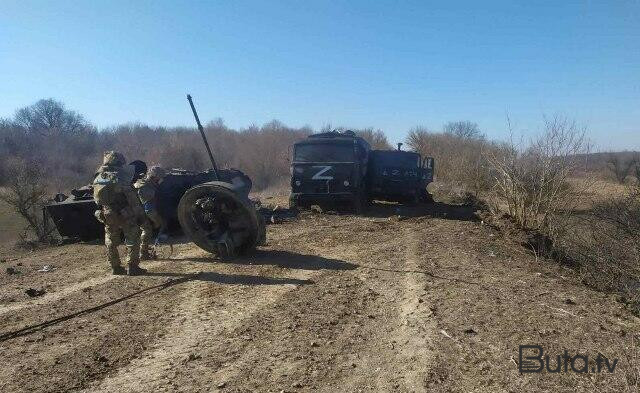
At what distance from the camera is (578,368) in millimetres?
3805

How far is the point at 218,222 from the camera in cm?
759

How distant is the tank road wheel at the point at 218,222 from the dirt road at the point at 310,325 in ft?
1.02

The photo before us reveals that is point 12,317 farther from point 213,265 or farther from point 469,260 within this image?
point 469,260

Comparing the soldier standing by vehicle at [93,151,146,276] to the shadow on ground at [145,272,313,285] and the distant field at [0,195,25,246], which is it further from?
the distant field at [0,195,25,246]

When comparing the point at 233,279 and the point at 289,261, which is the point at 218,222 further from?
the point at 233,279

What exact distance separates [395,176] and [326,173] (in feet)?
8.88

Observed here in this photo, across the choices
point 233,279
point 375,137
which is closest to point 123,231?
point 233,279

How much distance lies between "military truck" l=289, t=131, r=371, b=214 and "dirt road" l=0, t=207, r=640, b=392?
210 inches

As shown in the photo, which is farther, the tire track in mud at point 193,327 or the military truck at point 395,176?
the military truck at point 395,176

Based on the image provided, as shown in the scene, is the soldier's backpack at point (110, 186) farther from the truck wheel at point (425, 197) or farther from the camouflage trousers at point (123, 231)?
the truck wheel at point (425, 197)

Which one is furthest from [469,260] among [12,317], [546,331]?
[12,317]

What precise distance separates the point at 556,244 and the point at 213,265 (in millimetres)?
5962

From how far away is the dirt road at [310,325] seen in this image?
145 inches

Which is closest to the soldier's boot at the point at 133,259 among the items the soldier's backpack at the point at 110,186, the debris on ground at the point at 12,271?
the soldier's backpack at the point at 110,186
